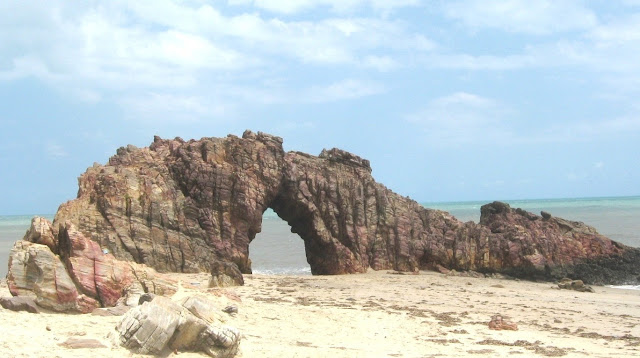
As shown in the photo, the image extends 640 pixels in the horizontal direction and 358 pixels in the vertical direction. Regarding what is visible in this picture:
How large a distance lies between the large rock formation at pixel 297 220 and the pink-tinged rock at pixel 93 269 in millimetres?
9290

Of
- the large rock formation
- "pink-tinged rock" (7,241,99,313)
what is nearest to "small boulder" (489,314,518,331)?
"pink-tinged rock" (7,241,99,313)

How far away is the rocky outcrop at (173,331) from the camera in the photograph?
11.7 m

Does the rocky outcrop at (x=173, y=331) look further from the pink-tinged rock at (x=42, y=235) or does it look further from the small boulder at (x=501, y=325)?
the small boulder at (x=501, y=325)

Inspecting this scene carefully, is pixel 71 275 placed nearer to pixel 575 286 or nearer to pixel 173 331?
pixel 173 331

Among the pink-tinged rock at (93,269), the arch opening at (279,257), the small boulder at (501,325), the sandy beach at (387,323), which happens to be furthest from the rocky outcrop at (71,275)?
the arch opening at (279,257)

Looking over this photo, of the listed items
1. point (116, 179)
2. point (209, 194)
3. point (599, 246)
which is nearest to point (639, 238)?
point (599, 246)

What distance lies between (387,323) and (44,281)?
876cm

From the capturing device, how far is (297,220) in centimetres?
3369

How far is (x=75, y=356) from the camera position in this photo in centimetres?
1106

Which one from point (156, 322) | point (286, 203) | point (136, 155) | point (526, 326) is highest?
point (136, 155)

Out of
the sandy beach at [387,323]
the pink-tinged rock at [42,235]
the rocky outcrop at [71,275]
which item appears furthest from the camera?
the pink-tinged rock at [42,235]

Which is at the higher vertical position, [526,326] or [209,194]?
[209,194]

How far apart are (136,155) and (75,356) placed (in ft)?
66.5

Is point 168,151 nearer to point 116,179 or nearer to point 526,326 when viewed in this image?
point 116,179
